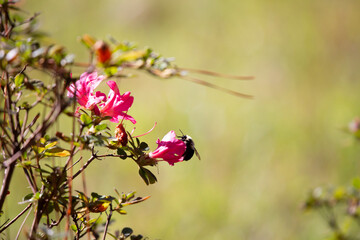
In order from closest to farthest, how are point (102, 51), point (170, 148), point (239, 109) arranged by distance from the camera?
1. point (102, 51)
2. point (170, 148)
3. point (239, 109)

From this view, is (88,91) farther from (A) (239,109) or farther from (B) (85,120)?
(A) (239,109)


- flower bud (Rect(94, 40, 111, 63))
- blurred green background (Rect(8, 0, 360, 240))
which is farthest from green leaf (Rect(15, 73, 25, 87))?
blurred green background (Rect(8, 0, 360, 240))

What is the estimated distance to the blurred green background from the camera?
8.15ft

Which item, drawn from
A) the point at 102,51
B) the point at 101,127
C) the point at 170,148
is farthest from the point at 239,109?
the point at 102,51

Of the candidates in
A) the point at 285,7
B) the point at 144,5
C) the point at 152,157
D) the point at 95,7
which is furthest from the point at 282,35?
the point at 152,157

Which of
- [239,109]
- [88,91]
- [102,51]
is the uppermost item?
[239,109]

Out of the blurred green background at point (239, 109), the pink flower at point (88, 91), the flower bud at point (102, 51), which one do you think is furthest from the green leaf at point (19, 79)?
the blurred green background at point (239, 109)

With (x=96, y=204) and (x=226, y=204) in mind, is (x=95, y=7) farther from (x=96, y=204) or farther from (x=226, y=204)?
(x=96, y=204)

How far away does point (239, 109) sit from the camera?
3273mm

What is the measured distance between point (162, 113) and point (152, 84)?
0.41 m

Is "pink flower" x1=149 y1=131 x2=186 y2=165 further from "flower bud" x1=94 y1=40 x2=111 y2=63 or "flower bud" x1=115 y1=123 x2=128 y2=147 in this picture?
"flower bud" x1=94 y1=40 x2=111 y2=63

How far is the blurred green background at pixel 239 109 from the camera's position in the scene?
248cm

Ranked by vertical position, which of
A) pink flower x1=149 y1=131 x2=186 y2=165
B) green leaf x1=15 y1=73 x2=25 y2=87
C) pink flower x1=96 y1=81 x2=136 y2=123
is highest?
green leaf x1=15 y1=73 x2=25 y2=87

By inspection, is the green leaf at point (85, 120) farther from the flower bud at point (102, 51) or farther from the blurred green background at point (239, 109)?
the blurred green background at point (239, 109)
